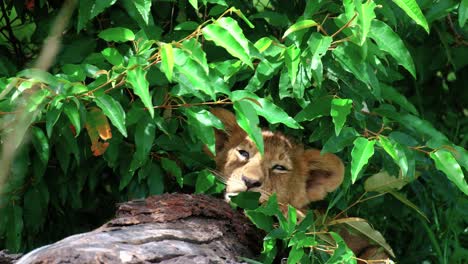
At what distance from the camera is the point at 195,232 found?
3.60 metres

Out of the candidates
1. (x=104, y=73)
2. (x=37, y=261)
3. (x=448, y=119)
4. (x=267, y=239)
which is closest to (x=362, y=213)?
(x=448, y=119)

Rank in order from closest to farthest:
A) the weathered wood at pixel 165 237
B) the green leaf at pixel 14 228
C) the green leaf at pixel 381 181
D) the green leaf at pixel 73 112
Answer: the weathered wood at pixel 165 237, the green leaf at pixel 73 112, the green leaf at pixel 14 228, the green leaf at pixel 381 181

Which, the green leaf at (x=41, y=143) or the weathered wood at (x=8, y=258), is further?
the green leaf at (x=41, y=143)

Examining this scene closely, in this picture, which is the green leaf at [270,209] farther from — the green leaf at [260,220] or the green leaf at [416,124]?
the green leaf at [416,124]

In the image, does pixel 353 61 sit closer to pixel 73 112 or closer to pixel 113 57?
pixel 113 57

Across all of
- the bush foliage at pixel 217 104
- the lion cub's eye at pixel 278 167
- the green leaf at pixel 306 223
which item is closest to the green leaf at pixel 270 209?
the bush foliage at pixel 217 104

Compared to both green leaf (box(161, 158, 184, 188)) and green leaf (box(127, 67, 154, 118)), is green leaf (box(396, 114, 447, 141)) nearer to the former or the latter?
green leaf (box(161, 158, 184, 188))

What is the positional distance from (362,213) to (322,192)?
588 mm

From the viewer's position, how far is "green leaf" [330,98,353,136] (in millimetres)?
3646

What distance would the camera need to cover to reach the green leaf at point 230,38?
10.7 feet

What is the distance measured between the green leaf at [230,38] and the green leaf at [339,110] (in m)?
0.54

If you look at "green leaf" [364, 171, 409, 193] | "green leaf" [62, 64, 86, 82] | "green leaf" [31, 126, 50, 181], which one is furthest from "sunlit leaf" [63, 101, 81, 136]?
"green leaf" [364, 171, 409, 193]

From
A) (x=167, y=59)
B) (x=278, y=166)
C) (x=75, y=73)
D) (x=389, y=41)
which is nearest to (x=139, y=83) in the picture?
(x=167, y=59)

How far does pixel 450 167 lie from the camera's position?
372cm
